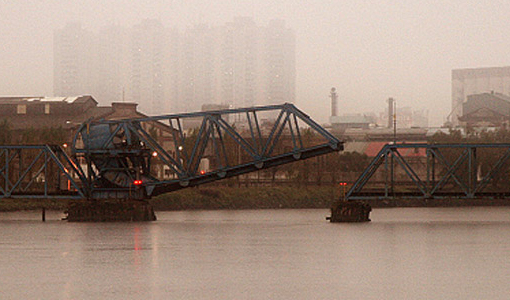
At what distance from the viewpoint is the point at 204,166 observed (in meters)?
116

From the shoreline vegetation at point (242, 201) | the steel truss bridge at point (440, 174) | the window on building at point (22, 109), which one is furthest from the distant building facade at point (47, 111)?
the steel truss bridge at point (440, 174)

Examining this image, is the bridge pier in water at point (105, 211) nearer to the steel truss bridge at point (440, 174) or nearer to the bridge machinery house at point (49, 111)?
the steel truss bridge at point (440, 174)

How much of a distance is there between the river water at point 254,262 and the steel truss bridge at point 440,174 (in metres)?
3.23

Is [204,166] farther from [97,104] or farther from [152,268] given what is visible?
[152,268]

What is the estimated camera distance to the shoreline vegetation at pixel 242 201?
95625 millimetres

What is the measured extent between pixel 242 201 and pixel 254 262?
205 feet

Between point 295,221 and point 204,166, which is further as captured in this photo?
point 204,166

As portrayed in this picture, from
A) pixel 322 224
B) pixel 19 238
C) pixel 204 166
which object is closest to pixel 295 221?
pixel 322 224

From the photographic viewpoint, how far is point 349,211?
67688mm

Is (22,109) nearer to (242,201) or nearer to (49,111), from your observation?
(49,111)

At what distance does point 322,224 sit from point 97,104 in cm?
7802

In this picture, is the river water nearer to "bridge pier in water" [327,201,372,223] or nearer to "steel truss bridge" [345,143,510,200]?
"bridge pier in water" [327,201,372,223]

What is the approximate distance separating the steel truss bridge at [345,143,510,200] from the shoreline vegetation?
3.18 meters

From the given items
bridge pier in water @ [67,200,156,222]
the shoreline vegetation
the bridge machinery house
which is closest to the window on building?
the bridge machinery house
